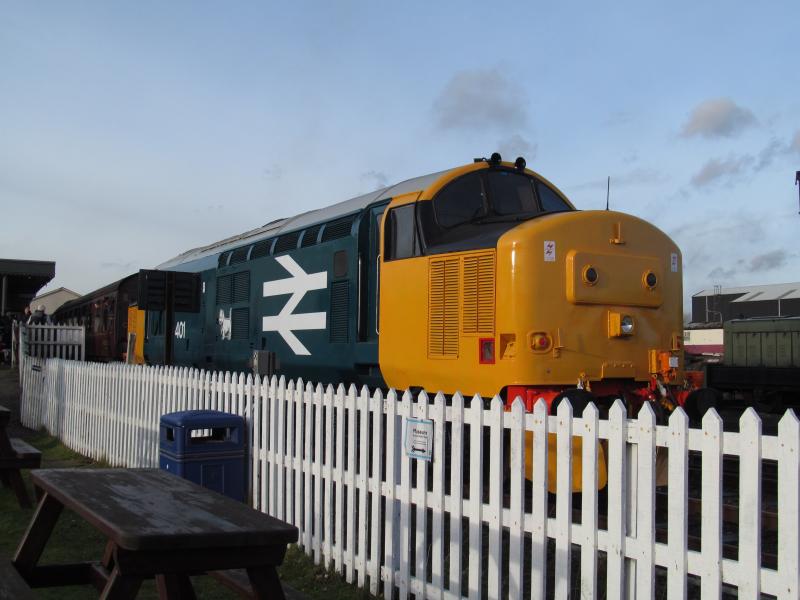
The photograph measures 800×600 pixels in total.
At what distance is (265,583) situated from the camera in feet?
10.9

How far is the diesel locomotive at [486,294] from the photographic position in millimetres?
6898

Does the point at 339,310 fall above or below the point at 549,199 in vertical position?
below

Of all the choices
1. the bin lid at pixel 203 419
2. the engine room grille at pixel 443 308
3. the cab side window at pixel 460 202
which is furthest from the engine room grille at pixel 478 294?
the bin lid at pixel 203 419

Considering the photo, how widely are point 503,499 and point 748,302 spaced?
45.4 meters

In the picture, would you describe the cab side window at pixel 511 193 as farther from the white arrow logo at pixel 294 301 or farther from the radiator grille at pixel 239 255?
the radiator grille at pixel 239 255

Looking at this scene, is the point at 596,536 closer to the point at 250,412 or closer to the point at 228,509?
the point at 228,509

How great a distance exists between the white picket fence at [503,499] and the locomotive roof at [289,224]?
2637mm

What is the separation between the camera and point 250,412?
7.18 m

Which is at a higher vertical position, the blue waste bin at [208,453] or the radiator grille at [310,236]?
the radiator grille at [310,236]

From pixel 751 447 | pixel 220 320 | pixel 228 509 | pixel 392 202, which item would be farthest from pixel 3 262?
pixel 751 447

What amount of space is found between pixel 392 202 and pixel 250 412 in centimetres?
265

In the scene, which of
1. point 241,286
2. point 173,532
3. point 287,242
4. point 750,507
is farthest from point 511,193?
point 173,532

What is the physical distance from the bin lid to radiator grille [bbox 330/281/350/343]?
203 centimetres

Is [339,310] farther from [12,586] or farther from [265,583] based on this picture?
[265,583]
